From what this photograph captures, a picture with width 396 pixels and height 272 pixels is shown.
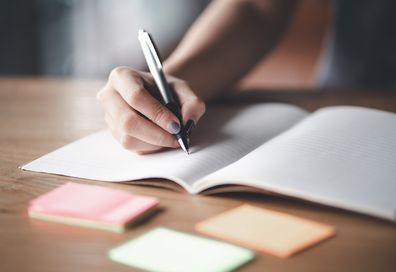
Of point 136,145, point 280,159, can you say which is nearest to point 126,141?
point 136,145

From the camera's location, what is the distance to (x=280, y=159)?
26.3 inches

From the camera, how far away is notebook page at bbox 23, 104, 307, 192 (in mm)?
686

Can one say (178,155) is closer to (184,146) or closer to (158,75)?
(184,146)

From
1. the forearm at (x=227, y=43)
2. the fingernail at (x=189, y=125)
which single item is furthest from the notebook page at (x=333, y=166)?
Result: the forearm at (x=227, y=43)

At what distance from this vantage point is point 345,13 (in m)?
1.62

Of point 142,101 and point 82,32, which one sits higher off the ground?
point 82,32

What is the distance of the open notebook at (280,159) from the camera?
23.6 inches

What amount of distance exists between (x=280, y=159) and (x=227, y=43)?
23.7 inches

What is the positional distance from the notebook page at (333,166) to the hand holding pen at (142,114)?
0.38ft

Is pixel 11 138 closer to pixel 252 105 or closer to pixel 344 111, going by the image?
pixel 252 105

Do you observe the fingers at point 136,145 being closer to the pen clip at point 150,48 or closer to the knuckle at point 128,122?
the knuckle at point 128,122

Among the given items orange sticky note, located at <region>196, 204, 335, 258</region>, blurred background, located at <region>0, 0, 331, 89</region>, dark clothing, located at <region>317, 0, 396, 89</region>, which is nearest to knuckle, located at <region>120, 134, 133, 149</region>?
orange sticky note, located at <region>196, 204, 335, 258</region>

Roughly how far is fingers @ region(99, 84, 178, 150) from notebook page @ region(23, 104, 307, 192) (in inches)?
0.7

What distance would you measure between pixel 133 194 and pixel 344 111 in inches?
15.2
